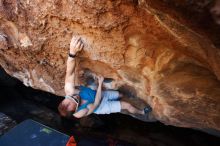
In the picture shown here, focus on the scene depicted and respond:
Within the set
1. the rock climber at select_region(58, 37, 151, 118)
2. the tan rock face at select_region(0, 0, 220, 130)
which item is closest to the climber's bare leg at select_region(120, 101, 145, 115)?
the rock climber at select_region(58, 37, 151, 118)

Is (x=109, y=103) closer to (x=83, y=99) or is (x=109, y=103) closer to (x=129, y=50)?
(x=83, y=99)

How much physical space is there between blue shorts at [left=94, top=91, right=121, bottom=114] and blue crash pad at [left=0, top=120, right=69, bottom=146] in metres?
0.54

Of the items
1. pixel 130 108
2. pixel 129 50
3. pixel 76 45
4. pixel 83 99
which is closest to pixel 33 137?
pixel 83 99

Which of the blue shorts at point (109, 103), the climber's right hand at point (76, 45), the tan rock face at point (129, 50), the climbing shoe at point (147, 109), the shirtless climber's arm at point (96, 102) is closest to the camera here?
the tan rock face at point (129, 50)

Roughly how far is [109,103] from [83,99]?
37cm

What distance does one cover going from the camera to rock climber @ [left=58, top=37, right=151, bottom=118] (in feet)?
9.00

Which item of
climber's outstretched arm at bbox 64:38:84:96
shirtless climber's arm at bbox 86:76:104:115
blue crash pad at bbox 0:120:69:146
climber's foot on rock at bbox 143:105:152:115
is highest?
climber's outstretched arm at bbox 64:38:84:96

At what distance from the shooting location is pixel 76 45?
272cm

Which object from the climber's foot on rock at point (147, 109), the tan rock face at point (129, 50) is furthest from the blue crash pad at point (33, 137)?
the climber's foot on rock at point (147, 109)

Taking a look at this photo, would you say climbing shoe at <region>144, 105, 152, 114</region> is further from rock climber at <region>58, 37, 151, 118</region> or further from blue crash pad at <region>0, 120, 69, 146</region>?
blue crash pad at <region>0, 120, 69, 146</region>

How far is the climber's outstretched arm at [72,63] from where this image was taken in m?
2.69

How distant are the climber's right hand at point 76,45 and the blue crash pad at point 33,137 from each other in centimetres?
111

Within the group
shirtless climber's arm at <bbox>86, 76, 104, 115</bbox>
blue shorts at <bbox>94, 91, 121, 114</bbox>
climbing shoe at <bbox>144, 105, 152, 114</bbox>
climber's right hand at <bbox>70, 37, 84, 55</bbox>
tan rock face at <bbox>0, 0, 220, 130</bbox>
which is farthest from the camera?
climbing shoe at <bbox>144, 105, 152, 114</bbox>

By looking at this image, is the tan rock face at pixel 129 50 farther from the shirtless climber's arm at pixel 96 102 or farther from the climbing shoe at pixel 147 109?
the shirtless climber's arm at pixel 96 102
